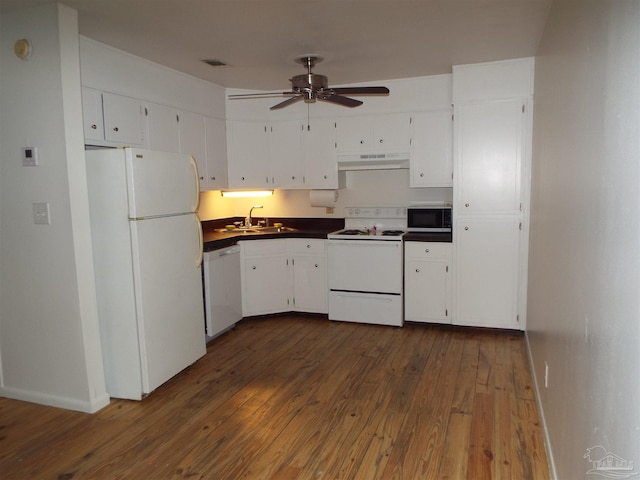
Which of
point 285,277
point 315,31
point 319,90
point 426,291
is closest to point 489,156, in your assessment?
point 426,291

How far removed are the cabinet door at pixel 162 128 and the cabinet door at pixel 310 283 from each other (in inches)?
68.5

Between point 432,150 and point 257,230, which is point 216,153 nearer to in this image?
point 257,230

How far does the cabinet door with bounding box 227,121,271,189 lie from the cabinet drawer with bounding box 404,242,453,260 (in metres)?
1.72

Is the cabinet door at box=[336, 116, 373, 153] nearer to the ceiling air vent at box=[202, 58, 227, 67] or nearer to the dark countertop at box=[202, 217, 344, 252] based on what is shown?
the dark countertop at box=[202, 217, 344, 252]

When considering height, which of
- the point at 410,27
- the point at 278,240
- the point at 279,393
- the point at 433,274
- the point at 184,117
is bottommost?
the point at 279,393

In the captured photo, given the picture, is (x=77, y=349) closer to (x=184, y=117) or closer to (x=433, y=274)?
(x=184, y=117)

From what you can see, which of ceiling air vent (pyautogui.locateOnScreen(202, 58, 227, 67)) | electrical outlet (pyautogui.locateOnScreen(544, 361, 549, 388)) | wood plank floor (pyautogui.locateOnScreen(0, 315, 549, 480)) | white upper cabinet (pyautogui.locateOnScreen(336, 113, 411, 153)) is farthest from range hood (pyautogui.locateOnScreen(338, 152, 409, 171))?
electrical outlet (pyautogui.locateOnScreen(544, 361, 549, 388))

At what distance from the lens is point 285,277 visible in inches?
191

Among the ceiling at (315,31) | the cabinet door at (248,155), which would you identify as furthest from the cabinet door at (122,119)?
the cabinet door at (248,155)

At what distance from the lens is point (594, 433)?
4.39 ft

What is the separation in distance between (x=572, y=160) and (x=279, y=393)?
7.56 ft

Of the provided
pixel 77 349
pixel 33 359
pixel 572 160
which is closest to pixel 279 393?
pixel 77 349

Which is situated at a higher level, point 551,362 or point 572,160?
point 572,160

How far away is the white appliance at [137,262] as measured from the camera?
290 cm
